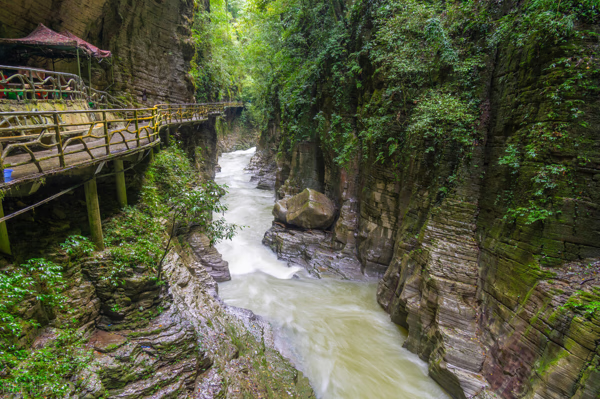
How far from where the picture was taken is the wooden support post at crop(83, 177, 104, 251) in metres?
6.64

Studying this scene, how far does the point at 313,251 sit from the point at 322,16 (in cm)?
1475

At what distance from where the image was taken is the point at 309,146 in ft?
59.9

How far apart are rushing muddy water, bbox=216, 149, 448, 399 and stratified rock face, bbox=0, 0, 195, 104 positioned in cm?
1128

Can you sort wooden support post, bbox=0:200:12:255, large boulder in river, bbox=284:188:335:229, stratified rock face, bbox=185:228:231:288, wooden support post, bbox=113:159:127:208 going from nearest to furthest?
wooden support post, bbox=0:200:12:255, wooden support post, bbox=113:159:127:208, stratified rock face, bbox=185:228:231:288, large boulder in river, bbox=284:188:335:229

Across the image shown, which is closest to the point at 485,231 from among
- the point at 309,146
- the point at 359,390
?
the point at 359,390

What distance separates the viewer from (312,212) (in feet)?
49.8

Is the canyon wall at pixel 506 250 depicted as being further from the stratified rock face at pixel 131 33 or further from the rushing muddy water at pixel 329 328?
the stratified rock face at pixel 131 33

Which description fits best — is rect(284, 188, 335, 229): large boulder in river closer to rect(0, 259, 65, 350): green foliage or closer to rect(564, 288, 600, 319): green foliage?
rect(564, 288, 600, 319): green foliage

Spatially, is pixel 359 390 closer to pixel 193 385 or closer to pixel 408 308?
pixel 408 308

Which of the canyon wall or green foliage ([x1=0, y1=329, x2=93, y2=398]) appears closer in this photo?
green foliage ([x1=0, y1=329, x2=93, y2=398])

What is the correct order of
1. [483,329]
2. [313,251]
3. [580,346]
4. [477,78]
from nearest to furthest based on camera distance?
[580,346] < [483,329] < [477,78] < [313,251]

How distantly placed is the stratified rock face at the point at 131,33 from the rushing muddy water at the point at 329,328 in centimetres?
1128

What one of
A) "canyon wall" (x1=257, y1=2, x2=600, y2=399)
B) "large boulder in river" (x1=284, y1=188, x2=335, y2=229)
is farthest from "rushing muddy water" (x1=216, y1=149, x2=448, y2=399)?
"large boulder in river" (x1=284, y1=188, x2=335, y2=229)

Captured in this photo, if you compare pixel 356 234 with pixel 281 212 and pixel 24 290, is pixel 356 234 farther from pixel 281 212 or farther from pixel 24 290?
pixel 24 290
